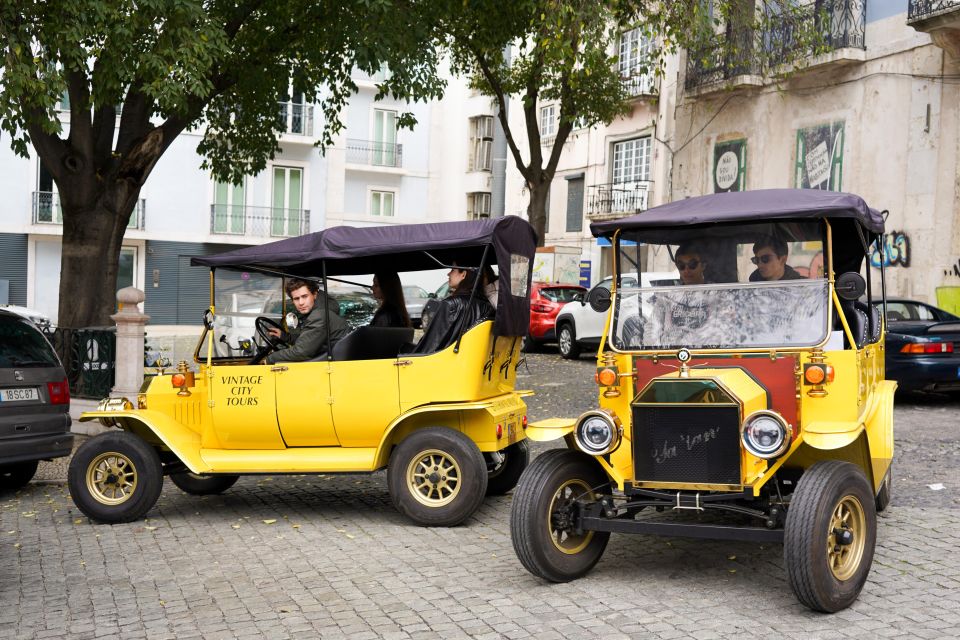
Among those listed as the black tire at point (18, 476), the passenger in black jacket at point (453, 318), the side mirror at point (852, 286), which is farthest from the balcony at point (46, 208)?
the side mirror at point (852, 286)

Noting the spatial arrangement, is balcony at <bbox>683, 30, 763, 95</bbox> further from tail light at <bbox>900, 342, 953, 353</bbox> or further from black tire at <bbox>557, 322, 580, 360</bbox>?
tail light at <bbox>900, 342, 953, 353</bbox>

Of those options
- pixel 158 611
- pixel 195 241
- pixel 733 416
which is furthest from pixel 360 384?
pixel 195 241

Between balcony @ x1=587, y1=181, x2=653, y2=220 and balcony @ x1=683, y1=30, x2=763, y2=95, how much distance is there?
3.78 metres

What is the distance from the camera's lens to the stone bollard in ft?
40.3

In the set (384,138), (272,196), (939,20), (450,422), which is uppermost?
(384,138)

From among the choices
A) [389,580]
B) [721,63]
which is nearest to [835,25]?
[721,63]

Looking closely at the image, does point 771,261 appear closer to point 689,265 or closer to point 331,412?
point 689,265

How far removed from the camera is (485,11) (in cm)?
1639

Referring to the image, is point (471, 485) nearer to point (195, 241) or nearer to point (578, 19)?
point (578, 19)

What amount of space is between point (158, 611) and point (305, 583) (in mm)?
887

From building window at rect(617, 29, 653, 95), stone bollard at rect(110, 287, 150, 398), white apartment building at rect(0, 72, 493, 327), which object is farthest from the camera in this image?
white apartment building at rect(0, 72, 493, 327)

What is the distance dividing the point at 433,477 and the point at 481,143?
37.3 metres

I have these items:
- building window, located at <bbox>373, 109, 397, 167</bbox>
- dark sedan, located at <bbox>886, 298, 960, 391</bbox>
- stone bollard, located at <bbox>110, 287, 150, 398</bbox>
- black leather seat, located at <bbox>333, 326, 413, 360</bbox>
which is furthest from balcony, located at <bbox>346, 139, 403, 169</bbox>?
black leather seat, located at <bbox>333, 326, 413, 360</bbox>

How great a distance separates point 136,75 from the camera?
40.9 feet
